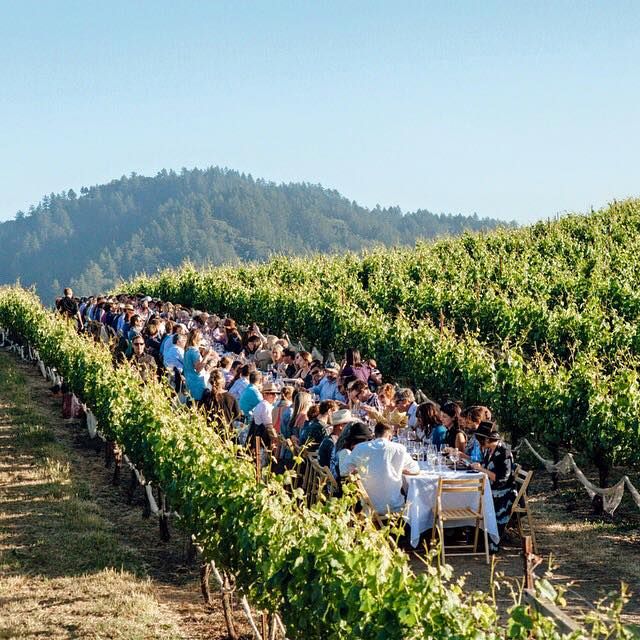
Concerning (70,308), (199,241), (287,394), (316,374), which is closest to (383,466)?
(287,394)

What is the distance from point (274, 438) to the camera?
10.7 m

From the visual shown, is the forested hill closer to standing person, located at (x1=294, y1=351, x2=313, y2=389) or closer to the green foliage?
standing person, located at (x1=294, y1=351, x2=313, y2=389)

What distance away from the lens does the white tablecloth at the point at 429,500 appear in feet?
30.2

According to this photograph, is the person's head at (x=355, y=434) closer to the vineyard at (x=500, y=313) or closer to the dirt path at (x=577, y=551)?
the dirt path at (x=577, y=551)

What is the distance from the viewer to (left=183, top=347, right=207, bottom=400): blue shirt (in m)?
13.7

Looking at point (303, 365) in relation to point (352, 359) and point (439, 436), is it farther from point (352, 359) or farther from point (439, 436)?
point (439, 436)

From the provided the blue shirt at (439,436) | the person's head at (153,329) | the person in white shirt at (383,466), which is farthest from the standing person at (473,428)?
the person's head at (153,329)

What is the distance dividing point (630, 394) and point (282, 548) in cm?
650

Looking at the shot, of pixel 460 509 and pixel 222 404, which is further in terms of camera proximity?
pixel 222 404

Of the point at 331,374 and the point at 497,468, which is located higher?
the point at 331,374

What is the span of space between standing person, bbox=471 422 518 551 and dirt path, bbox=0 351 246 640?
9.52 ft

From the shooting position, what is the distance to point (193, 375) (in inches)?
544

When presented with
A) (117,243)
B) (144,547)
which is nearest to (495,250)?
(144,547)

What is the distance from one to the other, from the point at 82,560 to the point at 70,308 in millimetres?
12441
